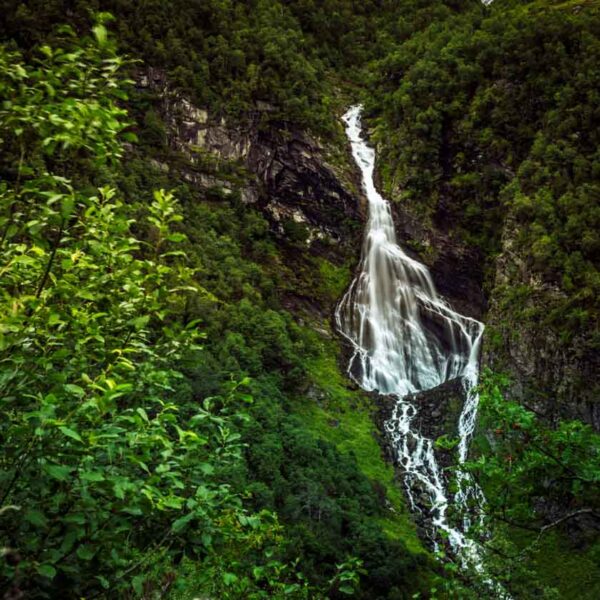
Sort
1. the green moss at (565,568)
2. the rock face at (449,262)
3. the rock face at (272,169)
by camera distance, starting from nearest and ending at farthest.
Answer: the green moss at (565,568), the rock face at (449,262), the rock face at (272,169)

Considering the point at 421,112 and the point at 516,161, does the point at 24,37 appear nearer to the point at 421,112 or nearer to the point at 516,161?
the point at 421,112

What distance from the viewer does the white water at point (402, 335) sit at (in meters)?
26.3

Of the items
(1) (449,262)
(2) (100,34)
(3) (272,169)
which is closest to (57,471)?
(2) (100,34)

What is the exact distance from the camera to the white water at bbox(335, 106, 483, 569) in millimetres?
26344

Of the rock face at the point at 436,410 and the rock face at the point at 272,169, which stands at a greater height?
the rock face at the point at 272,169

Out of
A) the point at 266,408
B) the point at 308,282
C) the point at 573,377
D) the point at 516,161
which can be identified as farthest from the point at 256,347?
the point at 516,161

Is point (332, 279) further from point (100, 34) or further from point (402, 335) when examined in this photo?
point (100, 34)

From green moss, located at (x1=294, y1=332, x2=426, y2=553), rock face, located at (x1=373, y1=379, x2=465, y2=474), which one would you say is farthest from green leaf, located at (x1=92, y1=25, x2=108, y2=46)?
rock face, located at (x1=373, y1=379, x2=465, y2=474)

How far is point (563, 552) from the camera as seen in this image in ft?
65.9

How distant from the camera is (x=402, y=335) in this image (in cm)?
3219

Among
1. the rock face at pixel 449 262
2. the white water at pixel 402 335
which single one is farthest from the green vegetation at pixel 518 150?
the white water at pixel 402 335

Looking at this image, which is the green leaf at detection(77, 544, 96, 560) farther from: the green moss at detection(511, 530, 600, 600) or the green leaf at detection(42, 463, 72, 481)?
the green moss at detection(511, 530, 600, 600)

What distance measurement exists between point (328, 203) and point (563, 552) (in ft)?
91.1

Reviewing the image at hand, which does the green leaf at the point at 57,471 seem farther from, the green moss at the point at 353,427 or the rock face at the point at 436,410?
the rock face at the point at 436,410
